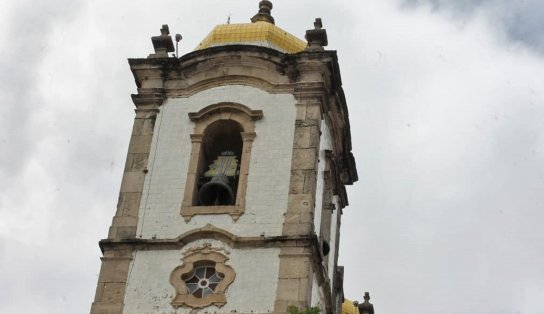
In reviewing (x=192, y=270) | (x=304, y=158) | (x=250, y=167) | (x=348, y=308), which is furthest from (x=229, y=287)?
(x=348, y=308)

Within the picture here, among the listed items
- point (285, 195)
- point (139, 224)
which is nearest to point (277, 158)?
point (285, 195)

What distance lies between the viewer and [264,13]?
3247 centimetres

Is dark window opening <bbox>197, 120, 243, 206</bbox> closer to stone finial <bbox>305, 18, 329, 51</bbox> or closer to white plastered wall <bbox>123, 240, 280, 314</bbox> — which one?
white plastered wall <bbox>123, 240, 280, 314</bbox>

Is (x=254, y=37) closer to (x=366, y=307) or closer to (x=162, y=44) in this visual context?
(x=162, y=44)

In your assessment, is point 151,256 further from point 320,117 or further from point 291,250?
point 320,117

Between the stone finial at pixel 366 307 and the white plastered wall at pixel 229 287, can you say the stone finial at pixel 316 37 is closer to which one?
the white plastered wall at pixel 229 287

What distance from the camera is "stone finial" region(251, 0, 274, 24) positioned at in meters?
32.2

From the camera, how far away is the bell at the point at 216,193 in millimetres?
28094

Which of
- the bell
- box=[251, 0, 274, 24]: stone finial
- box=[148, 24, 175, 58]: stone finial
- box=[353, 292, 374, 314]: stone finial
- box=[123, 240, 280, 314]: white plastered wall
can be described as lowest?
box=[123, 240, 280, 314]: white plastered wall

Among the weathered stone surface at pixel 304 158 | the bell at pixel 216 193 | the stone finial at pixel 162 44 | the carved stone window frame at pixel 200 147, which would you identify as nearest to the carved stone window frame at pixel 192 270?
the carved stone window frame at pixel 200 147

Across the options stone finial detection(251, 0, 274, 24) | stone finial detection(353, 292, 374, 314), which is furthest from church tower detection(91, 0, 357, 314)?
stone finial detection(353, 292, 374, 314)

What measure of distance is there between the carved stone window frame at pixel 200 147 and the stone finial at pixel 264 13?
377 cm

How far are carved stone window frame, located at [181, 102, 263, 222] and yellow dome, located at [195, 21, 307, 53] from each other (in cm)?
203

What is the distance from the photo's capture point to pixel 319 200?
28.7 meters
